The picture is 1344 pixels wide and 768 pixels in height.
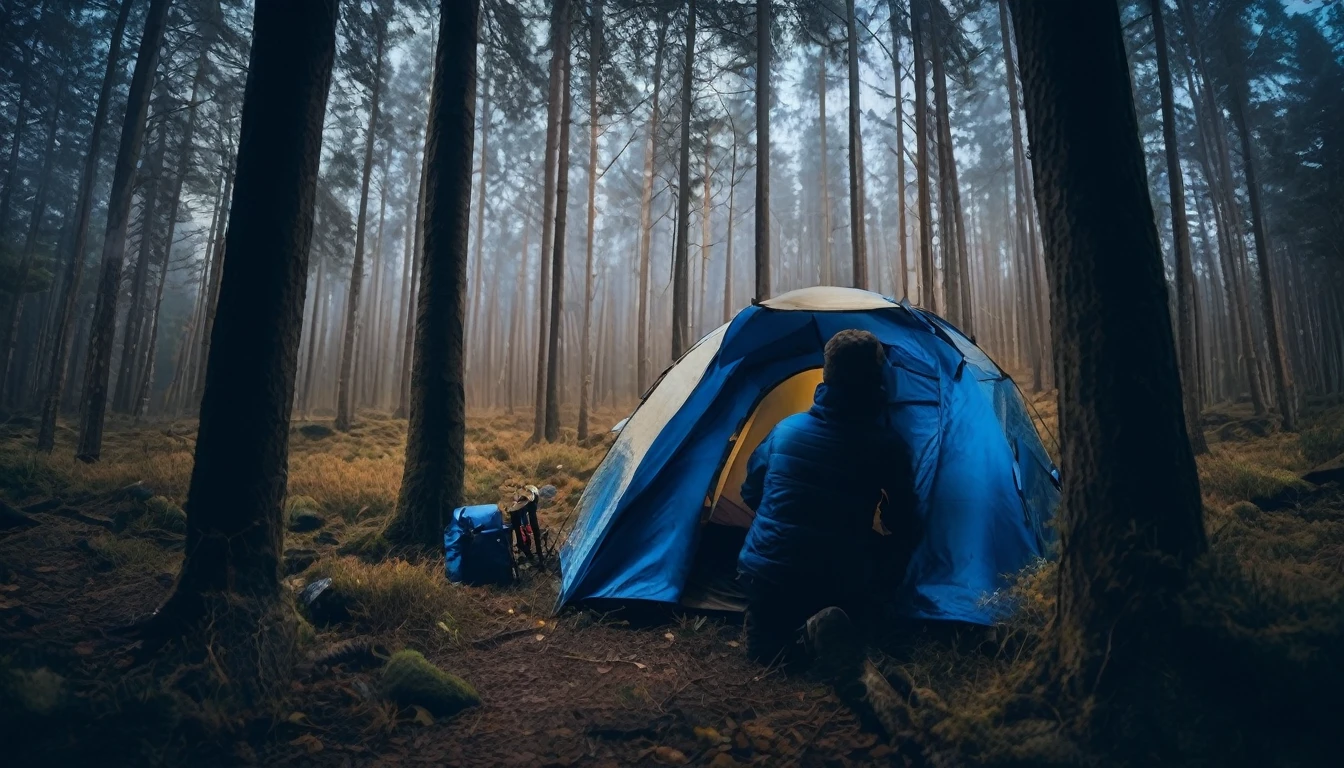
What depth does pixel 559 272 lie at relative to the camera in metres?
11.1

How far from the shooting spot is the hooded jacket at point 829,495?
3.09 metres

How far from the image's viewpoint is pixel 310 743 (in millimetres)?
2404

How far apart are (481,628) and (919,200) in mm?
9431

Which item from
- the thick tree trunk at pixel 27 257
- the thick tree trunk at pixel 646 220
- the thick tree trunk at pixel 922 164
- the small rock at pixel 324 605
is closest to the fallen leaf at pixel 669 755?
the small rock at pixel 324 605

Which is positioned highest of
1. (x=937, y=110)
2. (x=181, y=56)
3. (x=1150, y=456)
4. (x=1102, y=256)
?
(x=181, y=56)

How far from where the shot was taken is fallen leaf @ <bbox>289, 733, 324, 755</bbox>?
93.3 inches

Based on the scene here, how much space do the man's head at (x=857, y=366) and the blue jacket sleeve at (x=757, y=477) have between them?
0.55m

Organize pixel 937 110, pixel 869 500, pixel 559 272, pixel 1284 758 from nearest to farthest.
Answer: pixel 1284 758 → pixel 869 500 → pixel 937 110 → pixel 559 272

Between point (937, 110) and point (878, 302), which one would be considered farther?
point (937, 110)

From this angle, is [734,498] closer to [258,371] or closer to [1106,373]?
[1106,373]

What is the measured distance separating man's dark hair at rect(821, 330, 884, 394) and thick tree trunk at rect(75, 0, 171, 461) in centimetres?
1098

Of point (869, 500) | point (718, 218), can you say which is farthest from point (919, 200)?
point (718, 218)

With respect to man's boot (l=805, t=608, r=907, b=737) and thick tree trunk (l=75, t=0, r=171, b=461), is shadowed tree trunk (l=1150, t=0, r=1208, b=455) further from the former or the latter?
thick tree trunk (l=75, t=0, r=171, b=461)

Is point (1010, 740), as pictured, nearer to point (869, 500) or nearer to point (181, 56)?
point (869, 500)
